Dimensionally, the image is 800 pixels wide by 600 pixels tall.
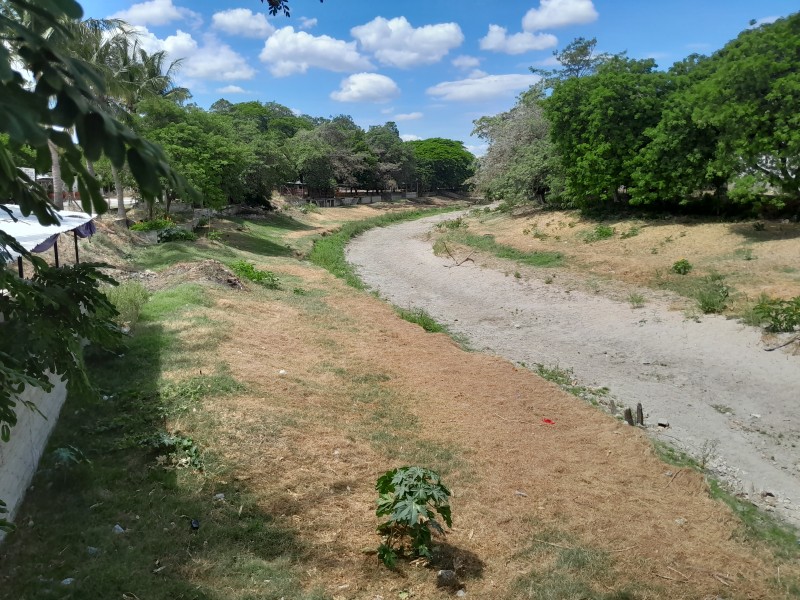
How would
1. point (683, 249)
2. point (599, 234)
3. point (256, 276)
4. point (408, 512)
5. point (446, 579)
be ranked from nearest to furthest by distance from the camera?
point (446, 579), point (408, 512), point (256, 276), point (683, 249), point (599, 234)

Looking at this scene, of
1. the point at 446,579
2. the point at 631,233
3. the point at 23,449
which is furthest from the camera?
the point at 631,233

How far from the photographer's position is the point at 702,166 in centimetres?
2595

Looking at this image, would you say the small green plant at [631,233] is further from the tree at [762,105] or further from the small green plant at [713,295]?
the small green plant at [713,295]

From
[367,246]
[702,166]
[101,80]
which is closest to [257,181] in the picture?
[367,246]

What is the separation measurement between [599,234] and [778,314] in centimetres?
1436

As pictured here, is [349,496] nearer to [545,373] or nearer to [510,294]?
[545,373]

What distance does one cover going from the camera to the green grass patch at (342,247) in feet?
87.9

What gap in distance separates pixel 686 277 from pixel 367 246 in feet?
70.3

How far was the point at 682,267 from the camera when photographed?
843 inches

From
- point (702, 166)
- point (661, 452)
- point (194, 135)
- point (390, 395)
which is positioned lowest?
point (661, 452)

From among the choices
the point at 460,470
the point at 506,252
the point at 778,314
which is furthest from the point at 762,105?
the point at 460,470

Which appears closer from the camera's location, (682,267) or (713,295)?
(713,295)

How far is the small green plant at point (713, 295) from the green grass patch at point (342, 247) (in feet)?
39.4

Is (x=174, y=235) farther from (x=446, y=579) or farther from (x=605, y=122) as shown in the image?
(x=446, y=579)
